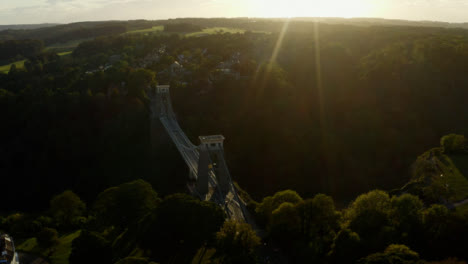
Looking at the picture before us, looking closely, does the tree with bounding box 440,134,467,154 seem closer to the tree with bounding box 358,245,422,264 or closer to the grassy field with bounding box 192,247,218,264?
the tree with bounding box 358,245,422,264

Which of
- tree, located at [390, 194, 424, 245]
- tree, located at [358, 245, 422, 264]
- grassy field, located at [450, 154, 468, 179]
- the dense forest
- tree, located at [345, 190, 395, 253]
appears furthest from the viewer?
grassy field, located at [450, 154, 468, 179]

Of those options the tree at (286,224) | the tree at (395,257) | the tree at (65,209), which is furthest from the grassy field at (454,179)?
the tree at (65,209)

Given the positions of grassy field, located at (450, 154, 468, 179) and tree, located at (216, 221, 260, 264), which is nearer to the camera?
tree, located at (216, 221, 260, 264)

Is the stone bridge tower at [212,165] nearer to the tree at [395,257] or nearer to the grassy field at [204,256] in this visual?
the grassy field at [204,256]

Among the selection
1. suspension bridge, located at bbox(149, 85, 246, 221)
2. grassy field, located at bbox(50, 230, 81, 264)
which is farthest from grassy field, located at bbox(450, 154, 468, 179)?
grassy field, located at bbox(50, 230, 81, 264)

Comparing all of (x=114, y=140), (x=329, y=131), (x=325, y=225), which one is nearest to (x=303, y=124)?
(x=329, y=131)

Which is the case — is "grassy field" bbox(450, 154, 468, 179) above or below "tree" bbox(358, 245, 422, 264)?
below
